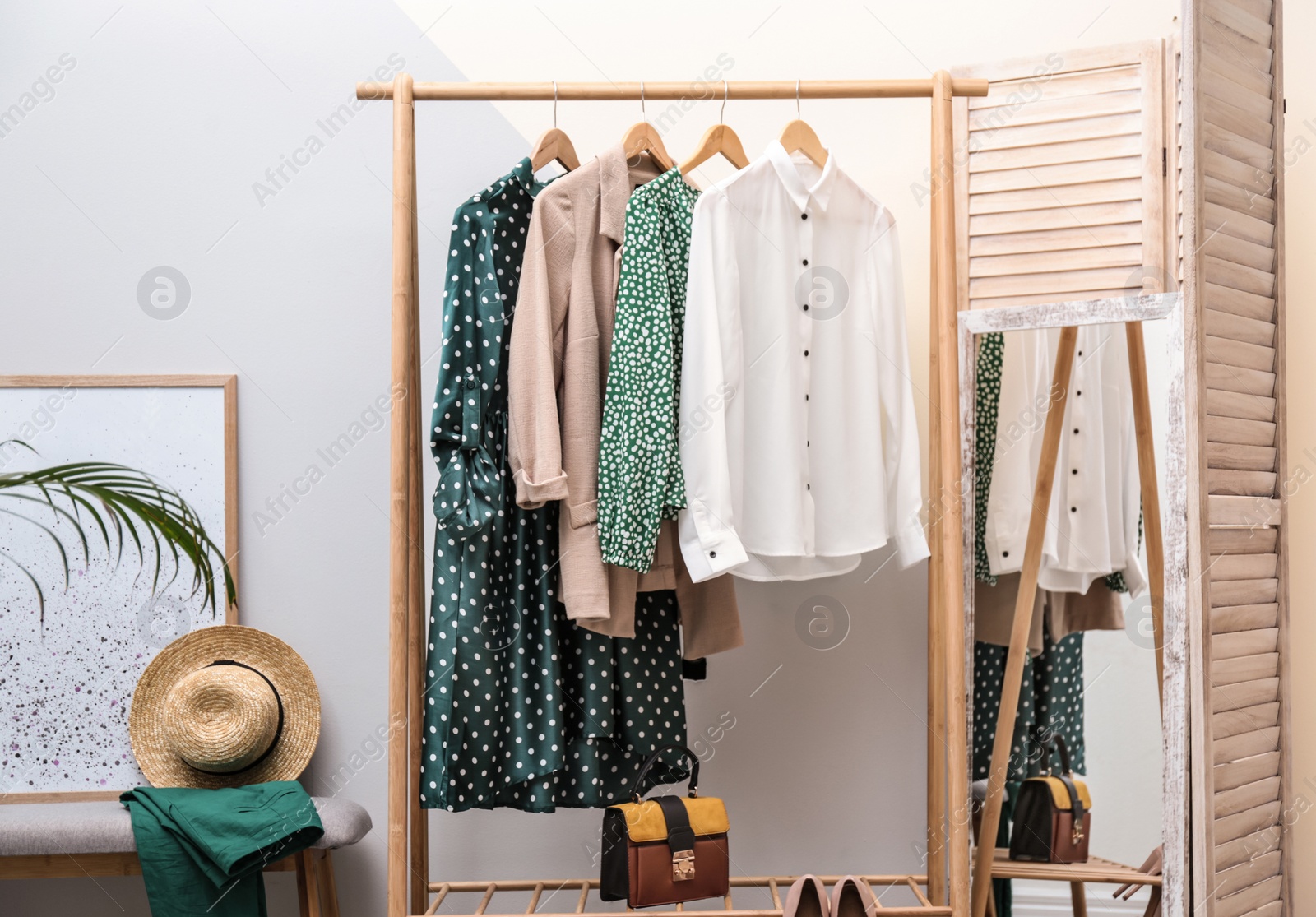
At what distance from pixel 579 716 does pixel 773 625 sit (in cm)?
64

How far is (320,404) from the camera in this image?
2.29 m

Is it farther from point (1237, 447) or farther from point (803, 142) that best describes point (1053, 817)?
point (803, 142)

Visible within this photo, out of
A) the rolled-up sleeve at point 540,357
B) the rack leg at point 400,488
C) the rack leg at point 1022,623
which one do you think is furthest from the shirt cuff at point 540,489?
the rack leg at point 1022,623

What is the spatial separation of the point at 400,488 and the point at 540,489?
10.7 inches

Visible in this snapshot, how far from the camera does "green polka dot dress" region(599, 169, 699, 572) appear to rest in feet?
5.57

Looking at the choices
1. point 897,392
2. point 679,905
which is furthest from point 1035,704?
point 679,905

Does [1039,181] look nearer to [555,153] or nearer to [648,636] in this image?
[555,153]

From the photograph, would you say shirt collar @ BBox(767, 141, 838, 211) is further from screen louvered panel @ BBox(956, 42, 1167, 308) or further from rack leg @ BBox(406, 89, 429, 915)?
rack leg @ BBox(406, 89, 429, 915)

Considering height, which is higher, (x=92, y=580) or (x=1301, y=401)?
(x=1301, y=401)

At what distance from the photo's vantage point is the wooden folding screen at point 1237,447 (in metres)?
1.78

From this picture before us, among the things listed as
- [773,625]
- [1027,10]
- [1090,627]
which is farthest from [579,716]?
[1027,10]

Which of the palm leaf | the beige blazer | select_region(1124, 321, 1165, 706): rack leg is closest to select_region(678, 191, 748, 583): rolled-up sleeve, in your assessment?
the beige blazer

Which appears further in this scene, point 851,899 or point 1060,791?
point 1060,791

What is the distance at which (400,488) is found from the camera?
5.71 feet
